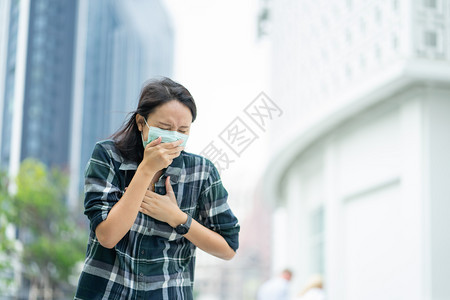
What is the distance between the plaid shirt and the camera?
1366mm

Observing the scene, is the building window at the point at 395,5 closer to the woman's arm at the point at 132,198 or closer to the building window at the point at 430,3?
the building window at the point at 430,3

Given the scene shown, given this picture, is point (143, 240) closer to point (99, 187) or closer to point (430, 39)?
point (99, 187)

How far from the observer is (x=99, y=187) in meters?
1.38

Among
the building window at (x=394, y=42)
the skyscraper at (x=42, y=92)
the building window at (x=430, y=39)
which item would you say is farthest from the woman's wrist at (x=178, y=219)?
the skyscraper at (x=42, y=92)

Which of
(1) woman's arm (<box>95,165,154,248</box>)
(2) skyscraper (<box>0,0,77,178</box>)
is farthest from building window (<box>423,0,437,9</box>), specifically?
(2) skyscraper (<box>0,0,77,178</box>)

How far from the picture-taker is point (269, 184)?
16.4 metres

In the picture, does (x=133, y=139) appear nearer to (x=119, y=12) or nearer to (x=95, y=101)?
(x=95, y=101)

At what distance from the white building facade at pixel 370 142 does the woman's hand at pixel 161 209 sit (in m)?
6.93

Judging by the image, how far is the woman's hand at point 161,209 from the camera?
54.4 inches

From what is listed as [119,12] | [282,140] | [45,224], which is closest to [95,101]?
[119,12]

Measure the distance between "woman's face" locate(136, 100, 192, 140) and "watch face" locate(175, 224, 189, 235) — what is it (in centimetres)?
20

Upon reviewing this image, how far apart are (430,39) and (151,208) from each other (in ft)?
24.3

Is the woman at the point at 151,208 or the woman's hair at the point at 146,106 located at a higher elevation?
the woman's hair at the point at 146,106

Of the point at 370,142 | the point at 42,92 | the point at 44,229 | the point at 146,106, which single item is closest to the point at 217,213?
the point at 146,106
